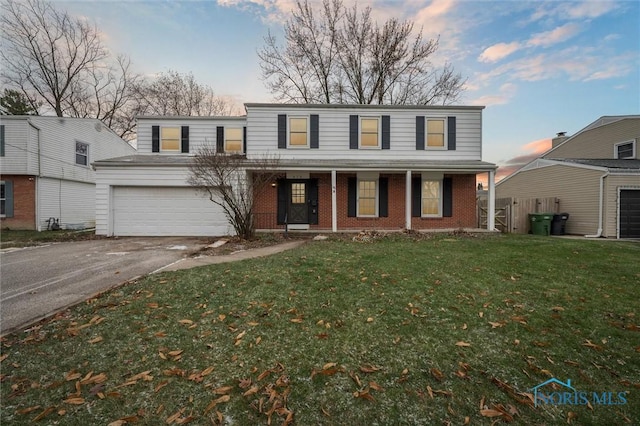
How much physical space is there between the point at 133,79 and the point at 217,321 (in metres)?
27.2

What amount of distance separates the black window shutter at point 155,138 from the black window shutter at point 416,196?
12629 millimetres

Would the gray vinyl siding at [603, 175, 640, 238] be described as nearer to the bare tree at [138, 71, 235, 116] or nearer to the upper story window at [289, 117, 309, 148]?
the upper story window at [289, 117, 309, 148]

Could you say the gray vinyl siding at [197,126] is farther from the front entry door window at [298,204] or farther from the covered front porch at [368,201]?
the front entry door window at [298,204]

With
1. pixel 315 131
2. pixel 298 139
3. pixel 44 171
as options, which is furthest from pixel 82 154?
pixel 315 131

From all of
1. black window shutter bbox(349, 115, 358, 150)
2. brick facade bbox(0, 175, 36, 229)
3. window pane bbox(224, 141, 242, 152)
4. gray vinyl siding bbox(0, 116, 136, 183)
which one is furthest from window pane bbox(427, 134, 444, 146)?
brick facade bbox(0, 175, 36, 229)

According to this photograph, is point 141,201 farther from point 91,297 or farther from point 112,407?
point 112,407

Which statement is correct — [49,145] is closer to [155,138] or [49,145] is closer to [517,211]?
[155,138]

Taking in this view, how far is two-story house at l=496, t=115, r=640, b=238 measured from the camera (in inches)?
466

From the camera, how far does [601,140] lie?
16750 millimetres

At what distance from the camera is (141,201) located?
1113 cm

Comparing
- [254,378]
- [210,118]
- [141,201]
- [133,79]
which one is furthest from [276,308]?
[133,79]

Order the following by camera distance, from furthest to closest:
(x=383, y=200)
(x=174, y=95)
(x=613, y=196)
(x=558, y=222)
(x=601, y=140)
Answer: (x=174, y=95)
(x=601, y=140)
(x=558, y=222)
(x=383, y=200)
(x=613, y=196)

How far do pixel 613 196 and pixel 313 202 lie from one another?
1328 cm

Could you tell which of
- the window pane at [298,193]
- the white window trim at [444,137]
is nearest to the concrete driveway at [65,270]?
the window pane at [298,193]
